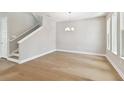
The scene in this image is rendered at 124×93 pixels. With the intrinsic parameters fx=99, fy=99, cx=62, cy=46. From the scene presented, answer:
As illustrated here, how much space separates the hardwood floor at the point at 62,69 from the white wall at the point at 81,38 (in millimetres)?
170

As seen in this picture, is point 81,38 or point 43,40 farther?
point 43,40

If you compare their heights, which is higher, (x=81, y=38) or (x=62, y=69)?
(x=81, y=38)

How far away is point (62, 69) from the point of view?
1.89 metres

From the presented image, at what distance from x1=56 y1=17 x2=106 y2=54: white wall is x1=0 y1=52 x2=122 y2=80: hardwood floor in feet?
0.56

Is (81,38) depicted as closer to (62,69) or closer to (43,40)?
(62,69)

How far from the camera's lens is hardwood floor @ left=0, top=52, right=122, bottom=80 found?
1726mm

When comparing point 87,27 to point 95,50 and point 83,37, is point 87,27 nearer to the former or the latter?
point 83,37

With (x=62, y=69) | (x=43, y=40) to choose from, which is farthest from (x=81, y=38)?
(x=43, y=40)

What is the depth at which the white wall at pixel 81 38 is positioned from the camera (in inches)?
80.1

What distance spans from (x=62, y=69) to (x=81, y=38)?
746 mm
